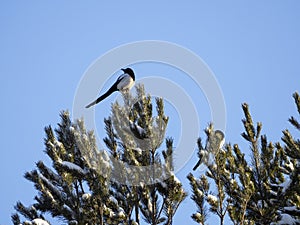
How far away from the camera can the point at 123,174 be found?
617 cm

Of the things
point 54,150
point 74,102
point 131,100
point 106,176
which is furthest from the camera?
point 74,102

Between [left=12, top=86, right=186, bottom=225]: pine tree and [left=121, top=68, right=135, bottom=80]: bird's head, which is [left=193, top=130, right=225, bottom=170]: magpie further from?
[left=121, top=68, right=135, bottom=80]: bird's head

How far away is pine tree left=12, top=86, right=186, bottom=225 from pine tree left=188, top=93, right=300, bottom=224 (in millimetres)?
459

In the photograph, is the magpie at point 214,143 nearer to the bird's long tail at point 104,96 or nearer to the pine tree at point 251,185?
the pine tree at point 251,185

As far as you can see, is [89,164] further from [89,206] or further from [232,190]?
[232,190]

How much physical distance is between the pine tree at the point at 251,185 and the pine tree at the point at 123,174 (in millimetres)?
459

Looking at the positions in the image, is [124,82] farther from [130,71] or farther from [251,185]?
[251,185]

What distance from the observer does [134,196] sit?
243 inches

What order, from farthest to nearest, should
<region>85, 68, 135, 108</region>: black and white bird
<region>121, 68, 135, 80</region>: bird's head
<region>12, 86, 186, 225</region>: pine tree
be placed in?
1. <region>121, 68, 135, 80</region>: bird's head
2. <region>85, 68, 135, 108</region>: black and white bird
3. <region>12, 86, 186, 225</region>: pine tree

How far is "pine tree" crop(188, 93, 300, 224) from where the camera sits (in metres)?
6.13

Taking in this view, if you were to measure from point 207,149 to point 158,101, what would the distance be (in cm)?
85

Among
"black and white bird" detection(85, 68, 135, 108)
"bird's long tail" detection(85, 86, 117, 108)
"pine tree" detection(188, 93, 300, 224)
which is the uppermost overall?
"black and white bird" detection(85, 68, 135, 108)

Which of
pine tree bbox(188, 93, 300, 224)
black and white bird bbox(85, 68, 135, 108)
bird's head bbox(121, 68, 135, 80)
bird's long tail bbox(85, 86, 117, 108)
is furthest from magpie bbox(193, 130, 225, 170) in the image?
bird's head bbox(121, 68, 135, 80)

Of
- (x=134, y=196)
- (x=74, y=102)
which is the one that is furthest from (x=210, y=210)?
(x=74, y=102)
